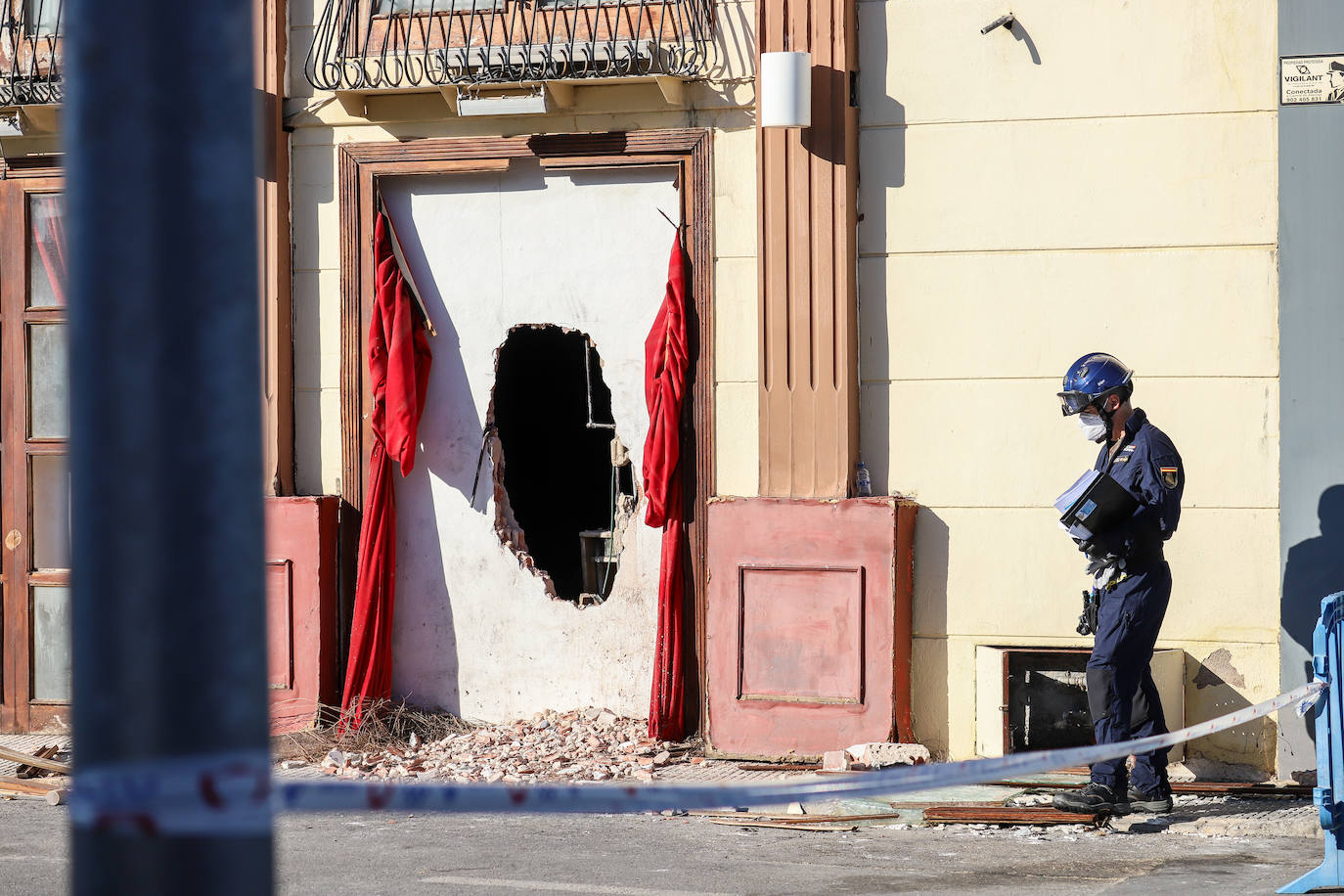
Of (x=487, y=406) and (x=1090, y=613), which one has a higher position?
(x=487, y=406)

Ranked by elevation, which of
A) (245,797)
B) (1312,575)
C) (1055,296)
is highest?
(1055,296)

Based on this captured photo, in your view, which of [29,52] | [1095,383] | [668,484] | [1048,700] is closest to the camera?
[1095,383]

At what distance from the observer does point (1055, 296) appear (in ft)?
23.7

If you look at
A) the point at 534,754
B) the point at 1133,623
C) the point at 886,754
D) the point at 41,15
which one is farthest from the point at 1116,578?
the point at 41,15

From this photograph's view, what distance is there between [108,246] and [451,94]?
703 cm

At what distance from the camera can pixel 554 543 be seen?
35.1 ft

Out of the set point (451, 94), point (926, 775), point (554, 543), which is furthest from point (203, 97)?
point (554, 543)

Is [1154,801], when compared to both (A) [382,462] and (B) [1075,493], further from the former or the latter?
(A) [382,462]

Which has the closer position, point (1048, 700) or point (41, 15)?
point (1048, 700)

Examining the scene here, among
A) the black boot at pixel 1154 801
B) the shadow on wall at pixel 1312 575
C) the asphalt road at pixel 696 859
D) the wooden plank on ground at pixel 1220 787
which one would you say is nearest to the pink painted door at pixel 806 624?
the wooden plank on ground at pixel 1220 787

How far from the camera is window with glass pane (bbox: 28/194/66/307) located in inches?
336

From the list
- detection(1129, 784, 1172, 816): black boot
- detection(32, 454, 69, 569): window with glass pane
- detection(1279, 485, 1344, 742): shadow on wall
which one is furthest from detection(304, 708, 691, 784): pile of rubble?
detection(1279, 485, 1344, 742): shadow on wall

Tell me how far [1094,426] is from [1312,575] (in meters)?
1.38

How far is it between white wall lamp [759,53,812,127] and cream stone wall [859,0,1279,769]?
1.18 feet
